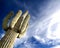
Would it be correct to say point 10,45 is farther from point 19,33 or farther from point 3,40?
point 19,33

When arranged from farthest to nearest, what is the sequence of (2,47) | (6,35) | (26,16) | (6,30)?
(26,16) → (6,30) → (6,35) → (2,47)

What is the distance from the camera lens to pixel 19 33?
45.4ft

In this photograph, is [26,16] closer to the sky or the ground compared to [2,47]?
closer to the sky

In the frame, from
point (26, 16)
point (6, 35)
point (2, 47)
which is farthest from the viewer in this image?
point (26, 16)

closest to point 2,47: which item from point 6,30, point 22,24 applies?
point 6,30

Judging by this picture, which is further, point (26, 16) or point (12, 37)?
point (26, 16)

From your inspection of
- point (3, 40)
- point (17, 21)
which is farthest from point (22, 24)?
point (3, 40)

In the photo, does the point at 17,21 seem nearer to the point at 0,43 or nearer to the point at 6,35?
the point at 6,35

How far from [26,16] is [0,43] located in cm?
455

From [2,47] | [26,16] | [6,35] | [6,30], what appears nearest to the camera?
[2,47]

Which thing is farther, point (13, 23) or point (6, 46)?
point (13, 23)

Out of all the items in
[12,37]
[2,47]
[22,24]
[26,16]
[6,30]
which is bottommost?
[2,47]

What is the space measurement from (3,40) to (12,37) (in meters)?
0.95

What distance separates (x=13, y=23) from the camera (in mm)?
13297
